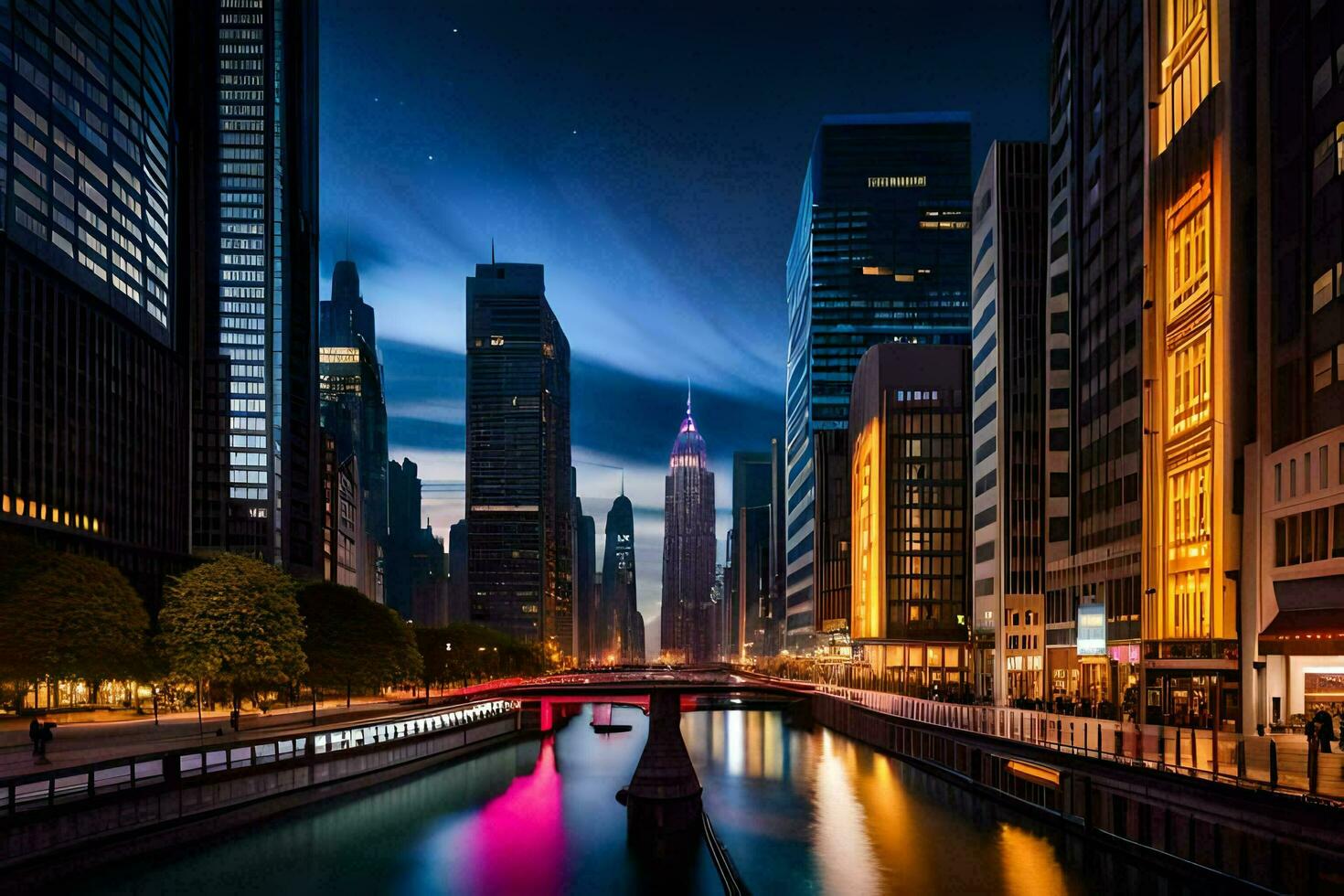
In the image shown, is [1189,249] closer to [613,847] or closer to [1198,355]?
[1198,355]

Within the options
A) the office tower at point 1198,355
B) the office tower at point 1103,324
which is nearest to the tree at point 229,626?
the office tower at point 1103,324

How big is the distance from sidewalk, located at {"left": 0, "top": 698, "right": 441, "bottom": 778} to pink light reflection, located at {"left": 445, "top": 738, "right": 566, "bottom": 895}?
1664 centimetres

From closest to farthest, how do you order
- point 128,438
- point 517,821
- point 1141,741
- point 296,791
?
point 1141,741, point 296,791, point 517,821, point 128,438

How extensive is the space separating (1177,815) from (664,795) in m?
36.0

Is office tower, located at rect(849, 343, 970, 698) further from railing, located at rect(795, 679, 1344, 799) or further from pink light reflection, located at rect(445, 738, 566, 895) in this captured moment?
pink light reflection, located at rect(445, 738, 566, 895)

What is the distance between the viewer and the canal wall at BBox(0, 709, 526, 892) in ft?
155

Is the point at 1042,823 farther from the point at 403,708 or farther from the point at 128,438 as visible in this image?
the point at 128,438

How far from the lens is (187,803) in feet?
197

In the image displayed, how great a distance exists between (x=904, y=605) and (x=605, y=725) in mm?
45960

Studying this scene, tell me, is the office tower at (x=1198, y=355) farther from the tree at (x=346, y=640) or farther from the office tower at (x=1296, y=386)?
the tree at (x=346, y=640)

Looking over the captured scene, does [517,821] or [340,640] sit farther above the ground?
[340,640]

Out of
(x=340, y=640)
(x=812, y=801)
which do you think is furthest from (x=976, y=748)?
(x=340, y=640)

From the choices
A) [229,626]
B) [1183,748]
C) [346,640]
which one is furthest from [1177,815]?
[346,640]

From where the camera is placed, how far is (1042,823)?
67.2m
